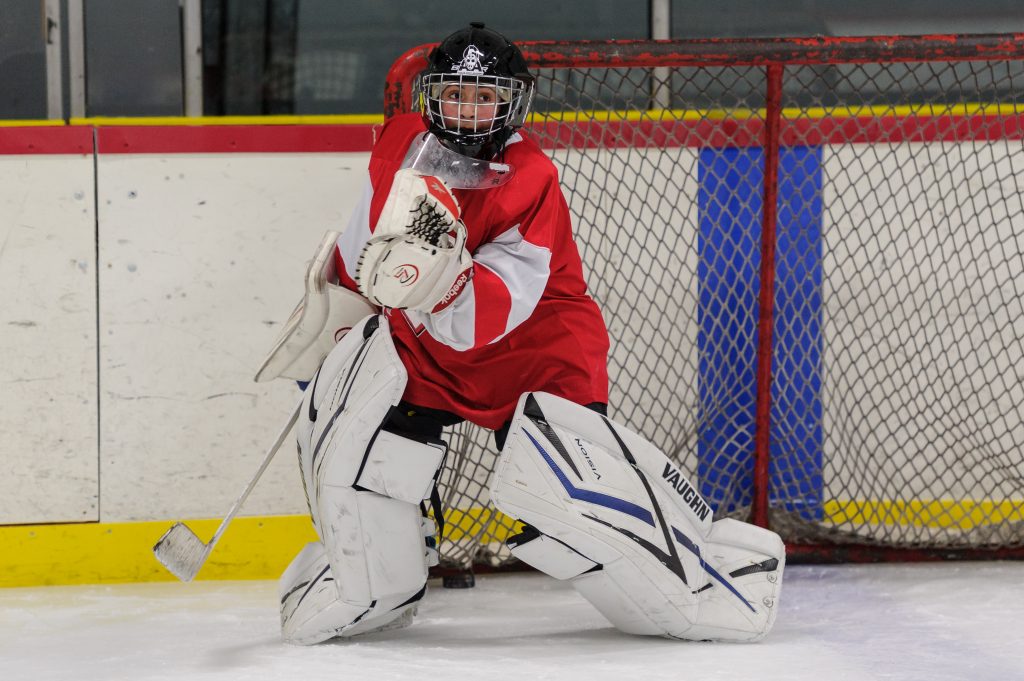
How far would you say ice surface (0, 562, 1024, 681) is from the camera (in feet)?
6.50

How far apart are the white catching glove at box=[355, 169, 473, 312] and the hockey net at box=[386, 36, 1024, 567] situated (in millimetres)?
1030

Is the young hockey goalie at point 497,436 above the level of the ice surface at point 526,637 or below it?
above

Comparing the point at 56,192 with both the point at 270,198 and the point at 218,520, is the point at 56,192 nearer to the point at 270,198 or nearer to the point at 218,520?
the point at 270,198

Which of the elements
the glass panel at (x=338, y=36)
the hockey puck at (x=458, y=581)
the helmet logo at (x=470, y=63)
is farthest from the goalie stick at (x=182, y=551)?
the glass panel at (x=338, y=36)

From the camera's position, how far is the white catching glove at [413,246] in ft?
5.70

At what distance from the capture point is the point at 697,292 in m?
2.84

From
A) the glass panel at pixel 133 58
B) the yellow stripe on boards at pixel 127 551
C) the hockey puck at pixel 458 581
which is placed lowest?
the hockey puck at pixel 458 581

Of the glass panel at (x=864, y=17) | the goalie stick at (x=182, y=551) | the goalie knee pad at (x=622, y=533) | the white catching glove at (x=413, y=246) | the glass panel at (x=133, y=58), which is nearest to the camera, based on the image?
the white catching glove at (x=413, y=246)

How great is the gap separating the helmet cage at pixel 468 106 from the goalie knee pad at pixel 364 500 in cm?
40

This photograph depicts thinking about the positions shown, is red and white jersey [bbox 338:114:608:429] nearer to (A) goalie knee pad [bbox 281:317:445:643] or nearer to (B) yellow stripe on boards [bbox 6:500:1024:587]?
(A) goalie knee pad [bbox 281:317:445:643]

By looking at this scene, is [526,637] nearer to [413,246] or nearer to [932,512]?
[413,246]

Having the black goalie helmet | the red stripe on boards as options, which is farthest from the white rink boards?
the black goalie helmet

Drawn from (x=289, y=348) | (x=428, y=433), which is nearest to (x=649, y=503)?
(x=428, y=433)

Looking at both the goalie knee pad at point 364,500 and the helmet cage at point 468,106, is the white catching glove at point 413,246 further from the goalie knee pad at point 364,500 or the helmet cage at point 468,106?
the goalie knee pad at point 364,500
